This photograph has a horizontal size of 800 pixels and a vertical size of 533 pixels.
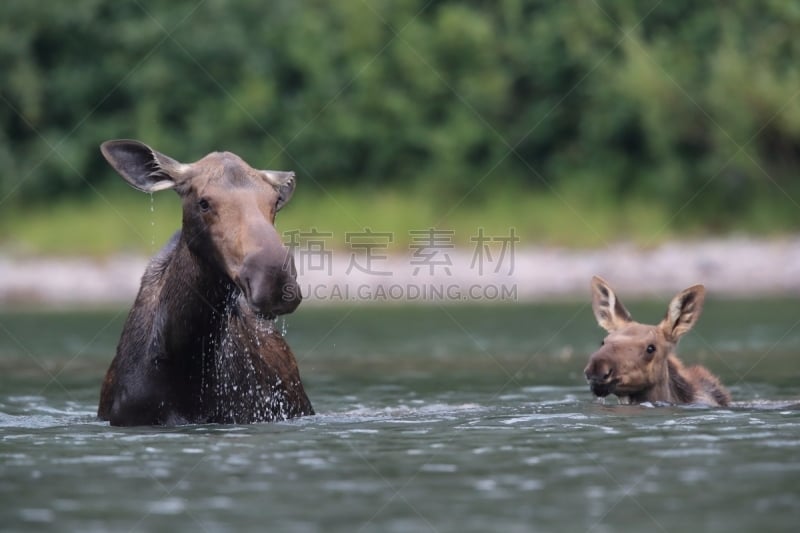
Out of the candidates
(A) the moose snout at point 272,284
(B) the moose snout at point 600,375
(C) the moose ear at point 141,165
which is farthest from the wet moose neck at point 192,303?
(B) the moose snout at point 600,375

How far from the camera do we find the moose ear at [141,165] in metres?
10.5

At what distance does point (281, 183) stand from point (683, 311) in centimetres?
425

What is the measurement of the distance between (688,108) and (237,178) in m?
28.8

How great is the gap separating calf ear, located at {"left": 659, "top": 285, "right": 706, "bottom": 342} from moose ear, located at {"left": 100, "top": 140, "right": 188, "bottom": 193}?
190 inches

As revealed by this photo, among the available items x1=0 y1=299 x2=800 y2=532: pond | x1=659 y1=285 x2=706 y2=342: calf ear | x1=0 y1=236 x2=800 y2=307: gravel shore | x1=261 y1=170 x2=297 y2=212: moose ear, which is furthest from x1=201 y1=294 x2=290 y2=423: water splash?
x1=0 y1=236 x2=800 y2=307: gravel shore

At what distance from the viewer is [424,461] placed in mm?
9406

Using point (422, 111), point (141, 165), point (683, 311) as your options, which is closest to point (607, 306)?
point (683, 311)

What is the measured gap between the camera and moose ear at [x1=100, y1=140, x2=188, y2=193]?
414 inches

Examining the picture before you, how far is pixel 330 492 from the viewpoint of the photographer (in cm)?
823

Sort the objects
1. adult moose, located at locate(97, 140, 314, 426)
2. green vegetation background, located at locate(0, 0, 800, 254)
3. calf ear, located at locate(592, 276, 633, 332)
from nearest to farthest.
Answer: adult moose, located at locate(97, 140, 314, 426)
calf ear, located at locate(592, 276, 633, 332)
green vegetation background, located at locate(0, 0, 800, 254)

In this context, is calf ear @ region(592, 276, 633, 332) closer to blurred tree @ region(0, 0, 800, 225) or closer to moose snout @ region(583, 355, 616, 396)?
moose snout @ region(583, 355, 616, 396)

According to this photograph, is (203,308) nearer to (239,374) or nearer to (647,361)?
(239,374)

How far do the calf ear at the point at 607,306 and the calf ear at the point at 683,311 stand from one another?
556 millimetres

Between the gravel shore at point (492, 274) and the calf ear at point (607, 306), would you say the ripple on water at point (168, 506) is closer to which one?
the calf ear at point (607, 306)
